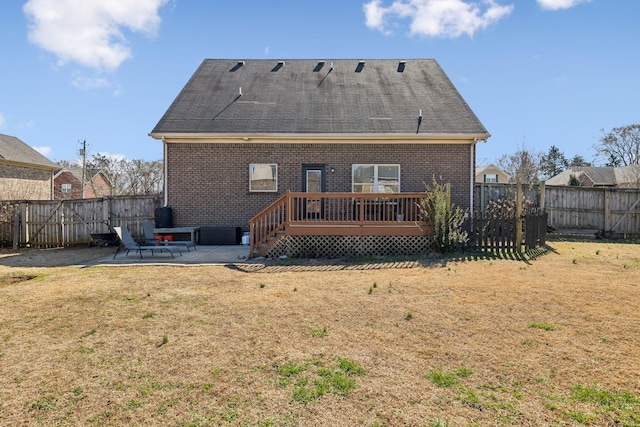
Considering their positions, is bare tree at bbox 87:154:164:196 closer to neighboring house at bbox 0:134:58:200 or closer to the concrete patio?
neighboring house at bbox 0:134:58:200

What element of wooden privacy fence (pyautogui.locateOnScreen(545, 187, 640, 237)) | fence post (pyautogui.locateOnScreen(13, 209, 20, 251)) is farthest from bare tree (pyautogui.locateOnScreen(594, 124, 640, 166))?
fence post (pyautogui.locateOnScreen(13, 209, 20, 251))

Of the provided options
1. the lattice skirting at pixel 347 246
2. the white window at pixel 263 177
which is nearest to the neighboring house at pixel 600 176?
the lattice skirting at pixel 347 246

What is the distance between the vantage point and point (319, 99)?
48.5 feet

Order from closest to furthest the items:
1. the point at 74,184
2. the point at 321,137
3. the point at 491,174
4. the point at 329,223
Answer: the point at 329,223 < the point at 321,137 < the point at 74,184 < the point at 491,174

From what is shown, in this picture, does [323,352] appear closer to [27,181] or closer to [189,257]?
[189,257]

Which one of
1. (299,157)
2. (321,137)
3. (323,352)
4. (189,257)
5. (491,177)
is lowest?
(323,352)

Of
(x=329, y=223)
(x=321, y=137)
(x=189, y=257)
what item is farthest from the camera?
(x=321, y=137)

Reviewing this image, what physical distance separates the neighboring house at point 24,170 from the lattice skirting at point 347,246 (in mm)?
22064

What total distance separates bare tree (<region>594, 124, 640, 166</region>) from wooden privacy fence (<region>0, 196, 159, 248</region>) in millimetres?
51061

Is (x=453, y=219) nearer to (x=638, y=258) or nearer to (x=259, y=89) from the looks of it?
(x=638, y=258)

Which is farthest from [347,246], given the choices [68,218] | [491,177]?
[491,177]

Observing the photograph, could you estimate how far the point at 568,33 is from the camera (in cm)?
1195

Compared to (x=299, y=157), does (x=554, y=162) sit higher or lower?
higher

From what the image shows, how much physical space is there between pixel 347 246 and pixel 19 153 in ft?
92.5
